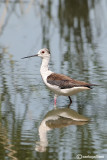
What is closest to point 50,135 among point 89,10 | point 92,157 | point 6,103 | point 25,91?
point 92,157

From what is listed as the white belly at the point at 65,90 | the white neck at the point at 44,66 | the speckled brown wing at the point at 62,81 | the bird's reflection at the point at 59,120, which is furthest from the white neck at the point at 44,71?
the bird's reflection at the point at 59,120

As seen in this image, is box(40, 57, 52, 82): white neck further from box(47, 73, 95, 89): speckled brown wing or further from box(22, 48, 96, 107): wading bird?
box(47, 73, 95, 89): speckled brown wing

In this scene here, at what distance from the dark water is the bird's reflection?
1 cm

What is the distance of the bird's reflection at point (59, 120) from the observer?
7413 mm

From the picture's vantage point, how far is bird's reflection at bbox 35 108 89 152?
741 centimetres

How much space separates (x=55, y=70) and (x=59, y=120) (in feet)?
9.91

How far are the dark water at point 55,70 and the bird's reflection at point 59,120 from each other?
14 millimetres

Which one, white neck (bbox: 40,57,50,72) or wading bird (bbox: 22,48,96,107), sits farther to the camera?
white neck (bbox: 40,57,50,72)

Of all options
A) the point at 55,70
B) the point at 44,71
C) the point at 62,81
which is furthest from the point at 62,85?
the point at 55,70

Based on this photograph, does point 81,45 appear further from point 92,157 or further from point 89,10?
point 92,157

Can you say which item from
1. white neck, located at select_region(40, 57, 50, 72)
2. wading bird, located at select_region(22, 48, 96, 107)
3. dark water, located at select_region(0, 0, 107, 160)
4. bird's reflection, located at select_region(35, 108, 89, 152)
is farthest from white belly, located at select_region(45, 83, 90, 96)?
white neck, located at select_region(40, 57, 50, 72)

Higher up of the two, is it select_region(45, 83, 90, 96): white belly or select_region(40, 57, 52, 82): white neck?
select_region(40, 57, 52, 82): white neck

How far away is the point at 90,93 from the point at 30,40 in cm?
458

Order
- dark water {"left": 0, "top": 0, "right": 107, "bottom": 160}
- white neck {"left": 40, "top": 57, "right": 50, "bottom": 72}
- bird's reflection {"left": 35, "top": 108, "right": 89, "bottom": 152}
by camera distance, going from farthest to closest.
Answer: white neck {"left": 40, "top": 57, "right": 50, "bottom": 72} < bird's reflection {"left": 35, "top": 108, "right": 89, "bottom": 152} < dark water {"left": 0, "top": 0, "right": 107, "bottom": 160}
